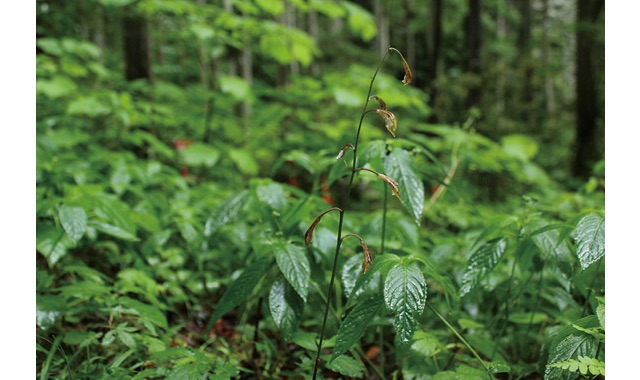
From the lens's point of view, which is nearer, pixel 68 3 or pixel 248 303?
pixel 248 303

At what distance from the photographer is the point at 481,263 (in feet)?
4.01

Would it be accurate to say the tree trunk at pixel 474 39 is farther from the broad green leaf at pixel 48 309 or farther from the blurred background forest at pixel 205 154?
the broad green leaf at pixel 48 309

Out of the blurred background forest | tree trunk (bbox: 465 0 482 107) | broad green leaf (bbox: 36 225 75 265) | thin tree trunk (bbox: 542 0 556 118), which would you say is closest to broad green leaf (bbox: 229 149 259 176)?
the blurred background forest

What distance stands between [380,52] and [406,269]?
42.4ft

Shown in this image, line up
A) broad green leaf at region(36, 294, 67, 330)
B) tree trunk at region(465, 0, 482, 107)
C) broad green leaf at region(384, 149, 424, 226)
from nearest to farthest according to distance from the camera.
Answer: broad green leaf at region(384, 149, 424, 226)
broad green leaf at region(36, 294, 67, 330)
tree trunk at region(465, 0, 482, 107)

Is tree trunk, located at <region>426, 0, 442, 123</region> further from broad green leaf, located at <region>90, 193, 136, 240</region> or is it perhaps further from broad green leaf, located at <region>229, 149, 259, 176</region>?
broad green leaf, located at <region>90, 193, 136, 240</region>

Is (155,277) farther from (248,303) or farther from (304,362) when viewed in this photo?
(304,362)

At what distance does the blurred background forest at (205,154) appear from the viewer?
58.8 inches

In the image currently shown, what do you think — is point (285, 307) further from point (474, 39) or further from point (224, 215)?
point (474, 39)

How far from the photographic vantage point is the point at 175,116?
429cm

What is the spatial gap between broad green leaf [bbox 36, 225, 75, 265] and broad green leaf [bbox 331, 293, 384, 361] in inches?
39.6

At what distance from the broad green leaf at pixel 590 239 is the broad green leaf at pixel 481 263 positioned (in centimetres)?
21

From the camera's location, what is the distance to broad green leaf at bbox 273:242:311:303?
1110 mm
